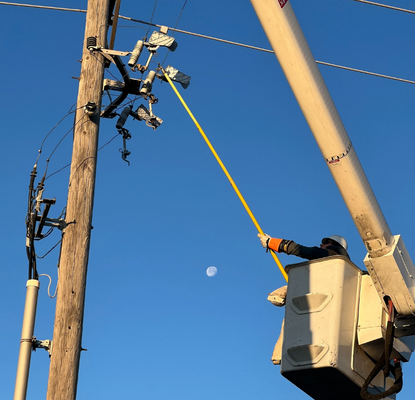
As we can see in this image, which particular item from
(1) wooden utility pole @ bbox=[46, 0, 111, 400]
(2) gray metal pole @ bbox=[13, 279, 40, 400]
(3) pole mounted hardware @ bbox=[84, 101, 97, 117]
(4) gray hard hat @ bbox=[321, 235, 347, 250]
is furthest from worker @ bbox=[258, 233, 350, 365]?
(2) gray metal pole @ bbox=[13, 279, 40, 400]

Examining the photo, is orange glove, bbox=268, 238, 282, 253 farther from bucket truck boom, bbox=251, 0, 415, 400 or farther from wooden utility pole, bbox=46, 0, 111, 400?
wooden utility pole, bbox=46, 0, 111, 400

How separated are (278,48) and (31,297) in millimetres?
3333

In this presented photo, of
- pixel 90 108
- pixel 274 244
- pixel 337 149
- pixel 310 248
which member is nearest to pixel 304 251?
pixel 310 248

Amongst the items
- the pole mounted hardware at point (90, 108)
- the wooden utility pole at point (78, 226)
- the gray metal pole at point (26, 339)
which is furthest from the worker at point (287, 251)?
the gray metal pole at point (26, 339)

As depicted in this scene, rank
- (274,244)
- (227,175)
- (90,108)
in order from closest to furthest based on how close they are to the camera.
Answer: (274,244)
(90,108)
(227,175)

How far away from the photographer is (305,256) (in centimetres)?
748

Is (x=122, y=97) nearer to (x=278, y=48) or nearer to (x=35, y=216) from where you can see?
(x=35, y=216)

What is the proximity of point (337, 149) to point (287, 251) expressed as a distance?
5.16 feet

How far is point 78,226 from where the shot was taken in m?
7.52

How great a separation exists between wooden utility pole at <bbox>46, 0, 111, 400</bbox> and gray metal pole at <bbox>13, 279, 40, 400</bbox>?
23 centimetres

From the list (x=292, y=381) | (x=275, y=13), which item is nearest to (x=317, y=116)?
(x=275, y=13)

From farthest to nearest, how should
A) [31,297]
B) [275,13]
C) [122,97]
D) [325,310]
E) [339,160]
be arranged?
[122,97] < [31,297] < [325,310] < [339,160] < [275,13]

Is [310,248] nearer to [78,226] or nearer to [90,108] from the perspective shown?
[78,226]

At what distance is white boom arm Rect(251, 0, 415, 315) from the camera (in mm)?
6000
